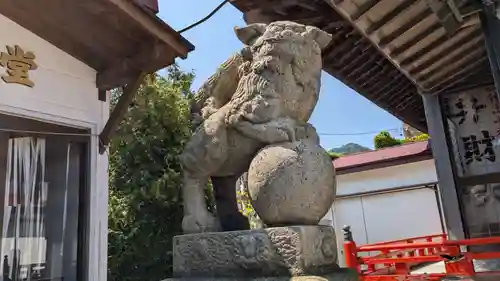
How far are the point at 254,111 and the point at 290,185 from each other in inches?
18.8

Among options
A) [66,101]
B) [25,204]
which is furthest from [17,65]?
[25,204]

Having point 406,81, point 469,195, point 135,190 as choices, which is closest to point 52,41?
point 135,190

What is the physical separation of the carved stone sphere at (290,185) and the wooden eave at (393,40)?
2.96 meters

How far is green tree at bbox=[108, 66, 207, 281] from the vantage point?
6.46 metres

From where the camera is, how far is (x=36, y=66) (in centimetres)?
421

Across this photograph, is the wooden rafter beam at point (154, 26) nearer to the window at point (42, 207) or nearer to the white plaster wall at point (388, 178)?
the window at point (42, 207)

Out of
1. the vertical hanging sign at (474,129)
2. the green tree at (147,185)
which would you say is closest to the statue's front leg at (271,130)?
the green tree at (147,185)

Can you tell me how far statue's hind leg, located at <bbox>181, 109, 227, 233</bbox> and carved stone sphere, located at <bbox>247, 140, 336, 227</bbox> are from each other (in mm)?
293

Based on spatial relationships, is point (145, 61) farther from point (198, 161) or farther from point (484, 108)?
point (484, 108)

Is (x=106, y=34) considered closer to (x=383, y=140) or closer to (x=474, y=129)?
(x=474, y=129)

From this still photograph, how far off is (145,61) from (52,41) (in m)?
1.05

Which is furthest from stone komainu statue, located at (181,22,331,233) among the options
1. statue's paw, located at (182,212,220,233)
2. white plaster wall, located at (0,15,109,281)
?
white plaster wall, located at (0,15,109,281)

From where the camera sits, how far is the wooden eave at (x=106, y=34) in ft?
12.7

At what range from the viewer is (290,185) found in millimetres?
2025
